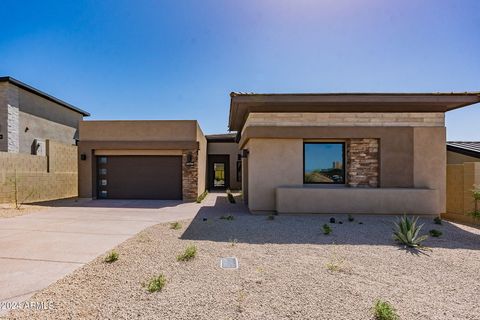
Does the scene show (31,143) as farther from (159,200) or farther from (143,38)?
(143,38)

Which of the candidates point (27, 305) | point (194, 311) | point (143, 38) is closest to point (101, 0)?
point (143, 38)

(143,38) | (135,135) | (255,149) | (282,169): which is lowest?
(282,169)

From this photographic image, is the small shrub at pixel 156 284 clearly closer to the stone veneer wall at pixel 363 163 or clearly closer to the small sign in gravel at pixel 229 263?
the small sign in gravel at pixel 229 263

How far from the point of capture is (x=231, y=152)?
757 inches

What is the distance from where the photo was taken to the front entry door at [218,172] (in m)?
19.6

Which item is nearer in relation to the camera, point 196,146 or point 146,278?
point 146,278

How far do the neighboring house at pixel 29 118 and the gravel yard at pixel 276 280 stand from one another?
1383cm

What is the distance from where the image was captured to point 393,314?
264cm

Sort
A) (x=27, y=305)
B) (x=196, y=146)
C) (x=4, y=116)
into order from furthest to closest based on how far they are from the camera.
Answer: (x=4, y=116) → (x=196, y=146) → (x=27, y=305)

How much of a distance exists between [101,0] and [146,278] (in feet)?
30.9

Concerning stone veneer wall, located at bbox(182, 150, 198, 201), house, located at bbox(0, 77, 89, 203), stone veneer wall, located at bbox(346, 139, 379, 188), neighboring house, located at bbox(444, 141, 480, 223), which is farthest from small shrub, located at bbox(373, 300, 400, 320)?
house, located at bbox(0, 77, 89, 203)

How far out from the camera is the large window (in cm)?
895

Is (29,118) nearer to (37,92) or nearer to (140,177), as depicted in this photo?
(37,92)

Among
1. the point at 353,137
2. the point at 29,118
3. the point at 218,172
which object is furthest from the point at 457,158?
the point at 29,118
